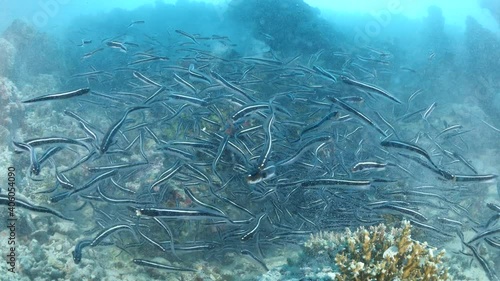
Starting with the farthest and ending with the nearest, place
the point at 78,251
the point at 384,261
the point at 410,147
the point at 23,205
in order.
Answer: the point at 410,147, the point at 78,251, the point at 23,205, the point at 384,261

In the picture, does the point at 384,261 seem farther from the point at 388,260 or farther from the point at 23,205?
the point at 23,205

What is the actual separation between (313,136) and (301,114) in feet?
13.1

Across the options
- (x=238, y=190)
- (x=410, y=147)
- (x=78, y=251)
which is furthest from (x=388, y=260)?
(x=78, y=251)

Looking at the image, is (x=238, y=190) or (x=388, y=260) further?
(x=238, y=190)

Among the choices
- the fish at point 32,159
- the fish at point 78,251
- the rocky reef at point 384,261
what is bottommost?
the fish at point 78,251

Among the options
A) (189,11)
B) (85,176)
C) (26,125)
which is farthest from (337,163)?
(189,11)

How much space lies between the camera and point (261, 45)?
2469cm

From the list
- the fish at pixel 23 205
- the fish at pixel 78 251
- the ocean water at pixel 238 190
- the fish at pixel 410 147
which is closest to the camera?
the fish at pixel 23 205

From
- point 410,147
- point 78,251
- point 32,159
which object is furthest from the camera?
point 410,147

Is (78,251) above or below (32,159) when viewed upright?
below

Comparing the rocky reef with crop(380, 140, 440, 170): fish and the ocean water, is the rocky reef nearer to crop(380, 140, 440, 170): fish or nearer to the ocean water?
the ocean water

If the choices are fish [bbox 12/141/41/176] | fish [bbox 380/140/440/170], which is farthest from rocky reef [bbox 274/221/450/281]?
fish [bbox 12/141/41/176]

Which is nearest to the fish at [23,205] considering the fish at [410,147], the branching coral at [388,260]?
the branching coral at [388,260]

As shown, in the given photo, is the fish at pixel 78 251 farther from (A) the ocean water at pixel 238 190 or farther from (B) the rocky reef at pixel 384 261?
(B) the rocky reef at pixel 384 261
